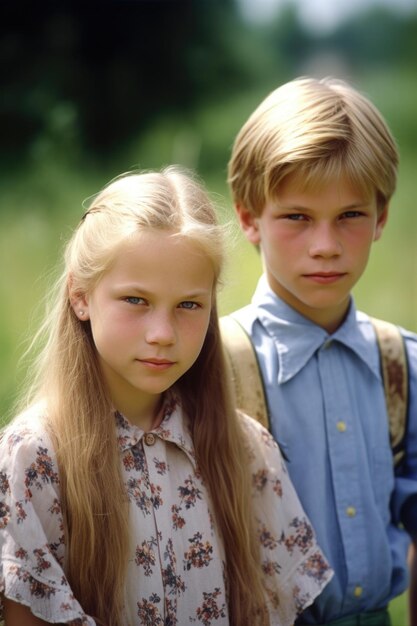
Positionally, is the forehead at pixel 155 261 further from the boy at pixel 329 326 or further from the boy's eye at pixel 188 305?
the boy at pixel 329 326

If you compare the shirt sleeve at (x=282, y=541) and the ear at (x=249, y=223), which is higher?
the ear at (x=249, y=223)

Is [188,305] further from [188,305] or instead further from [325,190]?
[325,190]

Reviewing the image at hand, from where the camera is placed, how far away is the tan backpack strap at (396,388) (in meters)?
2.78

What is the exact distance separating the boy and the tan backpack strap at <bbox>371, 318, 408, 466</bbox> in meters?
0.02

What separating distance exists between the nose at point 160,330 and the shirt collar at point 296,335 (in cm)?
57

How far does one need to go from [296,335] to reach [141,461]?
0.64m

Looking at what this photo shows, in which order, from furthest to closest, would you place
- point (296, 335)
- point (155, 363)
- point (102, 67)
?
1. point (102, 67)
2. point (296, 335)
3. point (155, 363)

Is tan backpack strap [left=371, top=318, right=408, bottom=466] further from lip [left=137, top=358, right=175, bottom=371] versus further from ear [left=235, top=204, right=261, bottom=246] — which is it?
lip [left=137, top=358, right=175, bottom=371]

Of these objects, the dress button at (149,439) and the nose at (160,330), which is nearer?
the nose at (160,330)

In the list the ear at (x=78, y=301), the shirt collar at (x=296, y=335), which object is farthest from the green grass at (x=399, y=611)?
the ear at (x=78, y=301)

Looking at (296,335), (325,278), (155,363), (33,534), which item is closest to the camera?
(33,534)

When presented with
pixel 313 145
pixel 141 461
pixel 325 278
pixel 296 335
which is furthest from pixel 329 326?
pixel 141 461

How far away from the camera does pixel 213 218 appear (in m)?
2.36

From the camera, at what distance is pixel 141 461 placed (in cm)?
229
